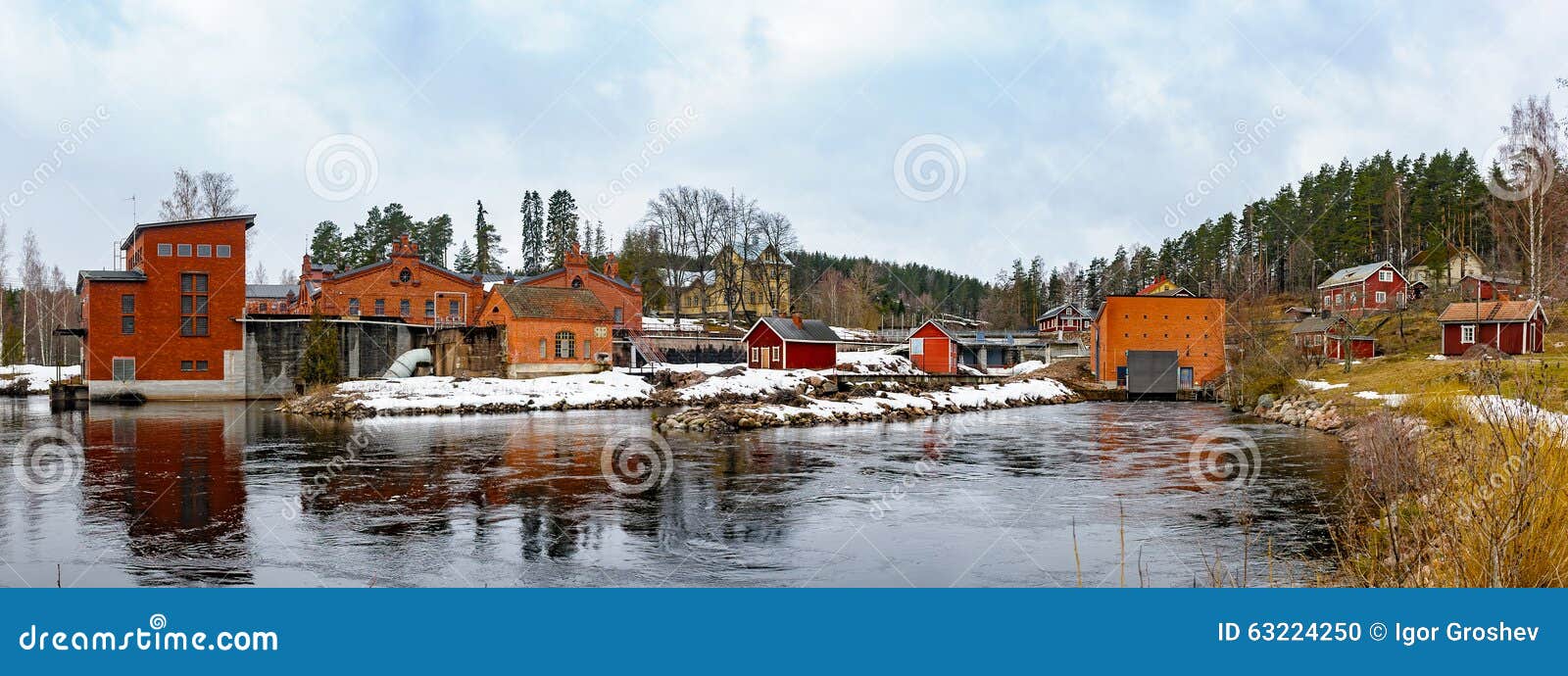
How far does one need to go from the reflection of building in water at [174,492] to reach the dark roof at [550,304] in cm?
1798

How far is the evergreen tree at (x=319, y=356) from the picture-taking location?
4459 centimetres

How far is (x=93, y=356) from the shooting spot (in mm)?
43531

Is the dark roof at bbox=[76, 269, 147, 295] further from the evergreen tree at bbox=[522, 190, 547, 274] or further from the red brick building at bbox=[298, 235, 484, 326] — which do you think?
the evergreen tree at bbox=[522, 190, 547, 274]

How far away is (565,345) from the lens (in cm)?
5022

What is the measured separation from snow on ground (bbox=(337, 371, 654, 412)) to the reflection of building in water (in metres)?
7.48

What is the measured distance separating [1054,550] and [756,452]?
41.3 ft

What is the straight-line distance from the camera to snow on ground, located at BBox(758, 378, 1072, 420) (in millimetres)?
35406

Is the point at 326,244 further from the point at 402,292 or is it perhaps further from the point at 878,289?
the point at 878,289

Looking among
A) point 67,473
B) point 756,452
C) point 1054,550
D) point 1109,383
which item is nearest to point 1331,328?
point 1109,383

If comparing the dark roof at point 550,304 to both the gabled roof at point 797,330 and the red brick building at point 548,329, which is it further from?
the gabled roof at point 797,330

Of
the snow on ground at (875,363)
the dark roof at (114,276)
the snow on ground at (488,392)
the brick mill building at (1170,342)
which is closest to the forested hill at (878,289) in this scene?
the snow on ground at (875,363)

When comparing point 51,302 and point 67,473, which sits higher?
point 51,302

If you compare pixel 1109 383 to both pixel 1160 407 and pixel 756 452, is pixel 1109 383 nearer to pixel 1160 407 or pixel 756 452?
pixel 1160 407

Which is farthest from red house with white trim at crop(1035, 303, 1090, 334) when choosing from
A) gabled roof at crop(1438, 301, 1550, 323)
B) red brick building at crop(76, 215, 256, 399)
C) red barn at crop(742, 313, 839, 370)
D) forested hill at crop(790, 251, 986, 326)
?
red brick building at crop(76, 215, 256, 399)
